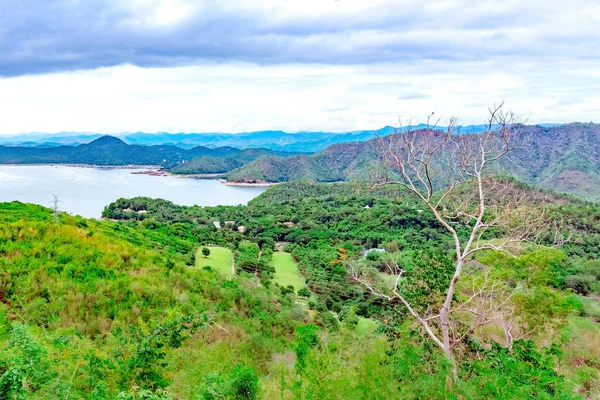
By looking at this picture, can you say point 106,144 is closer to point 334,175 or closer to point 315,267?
point 334,175

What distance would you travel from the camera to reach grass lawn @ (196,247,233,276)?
18.2 metres

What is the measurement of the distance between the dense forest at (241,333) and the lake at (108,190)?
38112mm

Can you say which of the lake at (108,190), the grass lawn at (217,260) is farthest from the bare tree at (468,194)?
the lake at (108,190)

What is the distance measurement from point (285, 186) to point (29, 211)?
160 feet

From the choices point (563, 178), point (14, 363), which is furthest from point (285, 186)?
point (14, 363)

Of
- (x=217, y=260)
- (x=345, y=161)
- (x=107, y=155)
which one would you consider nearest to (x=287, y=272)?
(x=217, y=260)

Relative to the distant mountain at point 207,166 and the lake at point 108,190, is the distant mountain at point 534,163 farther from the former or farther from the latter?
the lake at point 108,190

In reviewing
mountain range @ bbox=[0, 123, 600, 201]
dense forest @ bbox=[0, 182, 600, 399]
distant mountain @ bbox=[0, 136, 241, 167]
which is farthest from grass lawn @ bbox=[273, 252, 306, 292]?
distant mountain @ bbox=[0, 136, 241, 167]

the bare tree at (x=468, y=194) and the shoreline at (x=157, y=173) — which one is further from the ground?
the bare tree at (x=468, y=194)

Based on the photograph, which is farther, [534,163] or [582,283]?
[534,163]

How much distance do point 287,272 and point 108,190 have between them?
50150 millimetres

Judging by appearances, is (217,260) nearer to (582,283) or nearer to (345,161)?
(582,283)

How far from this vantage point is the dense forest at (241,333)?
4.65 meters

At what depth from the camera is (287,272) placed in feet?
75.1
